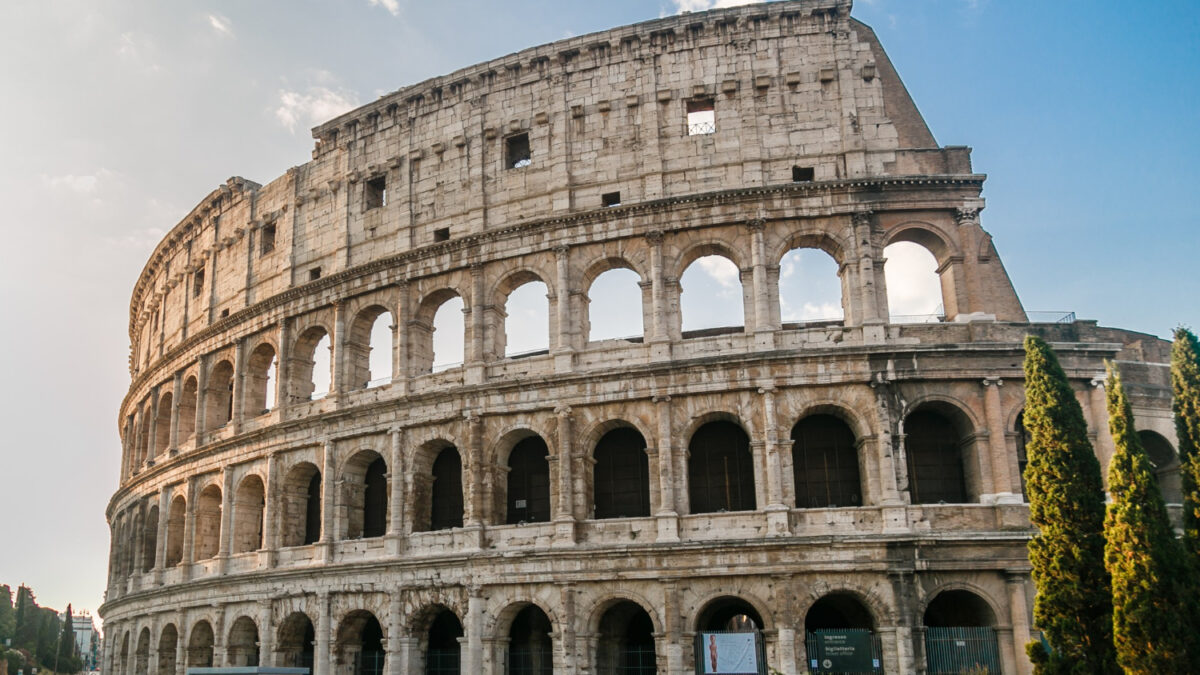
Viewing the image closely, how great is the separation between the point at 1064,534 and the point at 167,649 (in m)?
26.5

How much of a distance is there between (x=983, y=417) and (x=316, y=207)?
19.6m

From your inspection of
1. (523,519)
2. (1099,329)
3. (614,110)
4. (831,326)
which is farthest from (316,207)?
(1099,329)

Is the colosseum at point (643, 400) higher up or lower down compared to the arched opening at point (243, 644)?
higher up

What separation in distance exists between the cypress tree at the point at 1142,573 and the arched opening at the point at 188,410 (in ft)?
92.1

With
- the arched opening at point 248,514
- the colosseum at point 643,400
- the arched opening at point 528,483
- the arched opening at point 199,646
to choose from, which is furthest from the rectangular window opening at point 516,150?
the arched opening at point 199,646

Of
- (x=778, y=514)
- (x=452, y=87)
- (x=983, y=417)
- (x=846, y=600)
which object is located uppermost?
(x=452, y=87)

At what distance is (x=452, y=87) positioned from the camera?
27250 millimetres

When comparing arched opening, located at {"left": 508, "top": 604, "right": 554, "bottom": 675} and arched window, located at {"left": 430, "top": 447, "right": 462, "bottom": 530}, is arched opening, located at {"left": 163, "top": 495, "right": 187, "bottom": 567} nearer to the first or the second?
arched window, located at {"left": 430, "top": 447, "right": 462, "bottom": 530}

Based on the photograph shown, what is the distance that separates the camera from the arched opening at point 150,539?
33500 mm

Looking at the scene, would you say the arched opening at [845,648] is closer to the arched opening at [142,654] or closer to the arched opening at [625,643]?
the arched opening at [625,643]

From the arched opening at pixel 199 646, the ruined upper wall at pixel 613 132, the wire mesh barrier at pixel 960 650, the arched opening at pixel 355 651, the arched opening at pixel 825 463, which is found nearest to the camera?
the wire mesh barrier at pixel 960 650

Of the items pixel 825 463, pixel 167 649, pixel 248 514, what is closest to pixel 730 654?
pixel 825 463

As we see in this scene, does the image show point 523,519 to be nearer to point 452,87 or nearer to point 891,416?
point 891,416

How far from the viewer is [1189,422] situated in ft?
53.9
